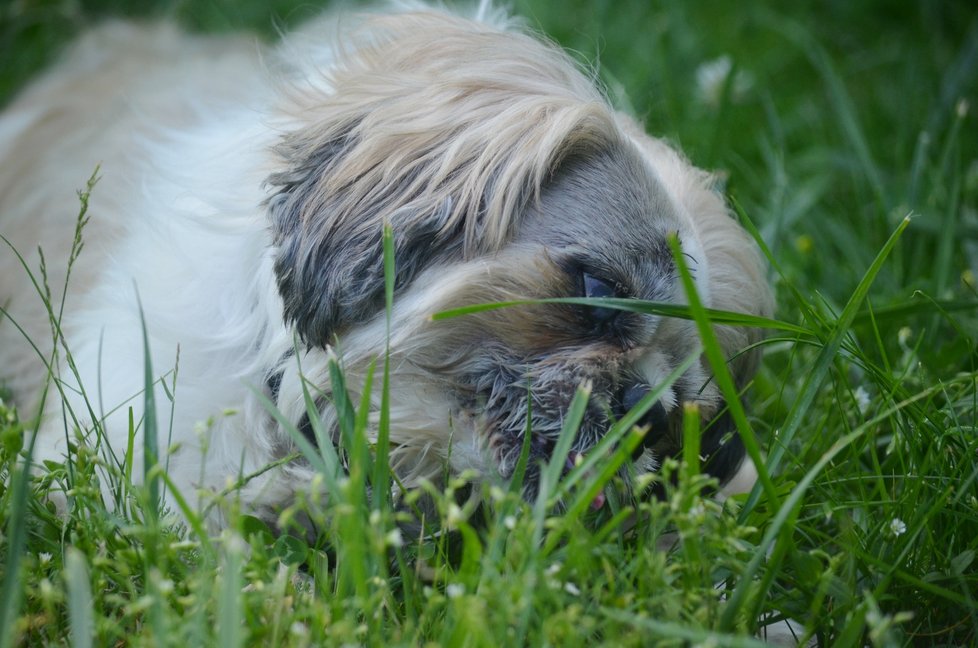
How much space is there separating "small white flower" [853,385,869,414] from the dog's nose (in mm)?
513

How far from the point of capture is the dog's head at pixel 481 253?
6.62ft

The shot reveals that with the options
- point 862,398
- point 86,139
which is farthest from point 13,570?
point 86,139

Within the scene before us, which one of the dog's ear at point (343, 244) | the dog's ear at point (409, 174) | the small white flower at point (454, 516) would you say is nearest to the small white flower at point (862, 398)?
the dog's ear at point (409, 174)

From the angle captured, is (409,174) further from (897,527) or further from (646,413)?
(897,527)

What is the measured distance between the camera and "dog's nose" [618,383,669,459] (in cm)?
211

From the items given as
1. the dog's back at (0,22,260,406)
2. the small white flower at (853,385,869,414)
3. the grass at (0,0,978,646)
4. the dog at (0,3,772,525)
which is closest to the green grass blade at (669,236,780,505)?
the grass at (0,0,978,646)

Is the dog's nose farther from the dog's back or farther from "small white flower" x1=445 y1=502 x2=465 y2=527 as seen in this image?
the dog's back

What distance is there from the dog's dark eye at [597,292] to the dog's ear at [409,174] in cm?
19

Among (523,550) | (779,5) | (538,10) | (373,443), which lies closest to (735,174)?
(538,10)

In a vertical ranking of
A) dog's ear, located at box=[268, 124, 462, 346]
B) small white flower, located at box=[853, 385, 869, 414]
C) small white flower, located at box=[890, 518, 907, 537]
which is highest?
dog's ear, located at box=[268, 124, 462, 346]

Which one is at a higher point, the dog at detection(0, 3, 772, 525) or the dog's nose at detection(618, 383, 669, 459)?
the dog at detection(0, 3, 772, 525)

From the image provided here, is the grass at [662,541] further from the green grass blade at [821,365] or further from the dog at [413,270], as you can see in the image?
the dog at [413,270]

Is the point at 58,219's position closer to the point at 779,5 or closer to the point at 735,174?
the point at 735,174

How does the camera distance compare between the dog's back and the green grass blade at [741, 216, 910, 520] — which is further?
the dog's back
